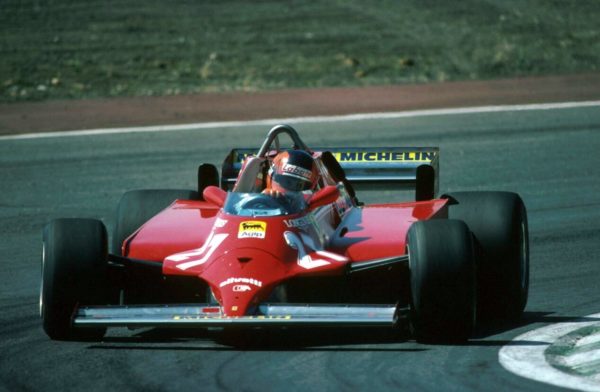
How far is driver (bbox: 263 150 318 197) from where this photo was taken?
10.2m

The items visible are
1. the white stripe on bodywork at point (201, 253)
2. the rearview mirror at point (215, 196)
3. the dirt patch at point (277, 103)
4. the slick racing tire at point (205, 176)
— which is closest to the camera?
the white stripe on bodywork at point (201, 253)

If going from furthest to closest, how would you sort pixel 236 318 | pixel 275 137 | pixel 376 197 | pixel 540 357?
1. pixel 376 197
2. pixel 275 137
3. pixel 236 318
4. pixel 540 357

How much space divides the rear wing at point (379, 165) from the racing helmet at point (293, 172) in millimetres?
1774

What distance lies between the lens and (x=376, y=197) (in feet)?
53.9

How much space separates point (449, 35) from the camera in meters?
32.8

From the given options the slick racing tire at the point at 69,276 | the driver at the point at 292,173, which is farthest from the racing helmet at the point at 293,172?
the slick racing tire at the point at 69,276

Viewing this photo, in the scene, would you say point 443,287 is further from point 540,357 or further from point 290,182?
point 290,182

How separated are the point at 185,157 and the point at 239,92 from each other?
7052mm

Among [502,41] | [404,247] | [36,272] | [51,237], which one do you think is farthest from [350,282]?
[502,41]

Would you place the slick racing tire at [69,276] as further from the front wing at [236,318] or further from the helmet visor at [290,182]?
the helmet visor at [290,182]

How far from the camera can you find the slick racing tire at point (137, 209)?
36.1ft

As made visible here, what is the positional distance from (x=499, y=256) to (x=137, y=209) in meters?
2.82

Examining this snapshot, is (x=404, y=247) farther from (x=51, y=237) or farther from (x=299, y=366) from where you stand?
(x=51, y=237)

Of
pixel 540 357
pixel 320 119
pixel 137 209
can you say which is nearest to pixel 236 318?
pixel 540 357
